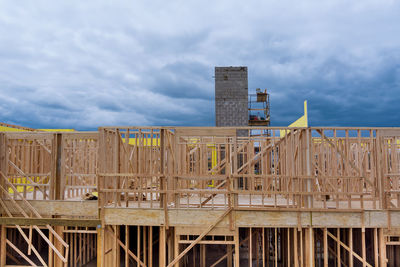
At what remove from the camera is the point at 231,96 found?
24.8 meters

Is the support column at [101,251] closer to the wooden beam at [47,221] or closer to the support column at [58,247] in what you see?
the wooden beam at [47,221]

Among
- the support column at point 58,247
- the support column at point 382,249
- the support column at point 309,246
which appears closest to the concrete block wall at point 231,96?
the support column at point 309,246

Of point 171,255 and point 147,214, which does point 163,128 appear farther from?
point 171,255

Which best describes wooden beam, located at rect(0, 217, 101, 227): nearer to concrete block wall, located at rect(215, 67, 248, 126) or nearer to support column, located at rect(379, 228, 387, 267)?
support column, located at rect(379, 228, 387, 267)

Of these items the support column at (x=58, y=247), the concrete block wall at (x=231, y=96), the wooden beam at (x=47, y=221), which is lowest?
the support column at (x=58, y=247)

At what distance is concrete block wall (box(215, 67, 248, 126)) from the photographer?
Answer: 24.6 metres

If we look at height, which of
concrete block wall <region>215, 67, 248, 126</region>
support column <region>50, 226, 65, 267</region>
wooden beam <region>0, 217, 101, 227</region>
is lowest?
support column <region>50, 226, 65, 267</region>

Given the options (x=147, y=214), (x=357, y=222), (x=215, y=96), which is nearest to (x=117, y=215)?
(x=147, y=214)

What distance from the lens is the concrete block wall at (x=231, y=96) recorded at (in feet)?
80.7

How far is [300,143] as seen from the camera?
994 centimetres

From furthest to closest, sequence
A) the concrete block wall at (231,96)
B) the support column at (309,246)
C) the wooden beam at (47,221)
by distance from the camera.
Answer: the concrete block wall at (231,96) < the wooden beam at (47,221) < the support column at (309,246)

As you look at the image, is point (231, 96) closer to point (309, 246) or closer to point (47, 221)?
point (309, 246)

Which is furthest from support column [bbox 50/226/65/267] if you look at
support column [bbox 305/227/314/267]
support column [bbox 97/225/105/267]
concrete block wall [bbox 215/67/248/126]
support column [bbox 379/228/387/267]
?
concrete block wall [bbox 215/67/248/126]

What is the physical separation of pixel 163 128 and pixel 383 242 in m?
8.29
